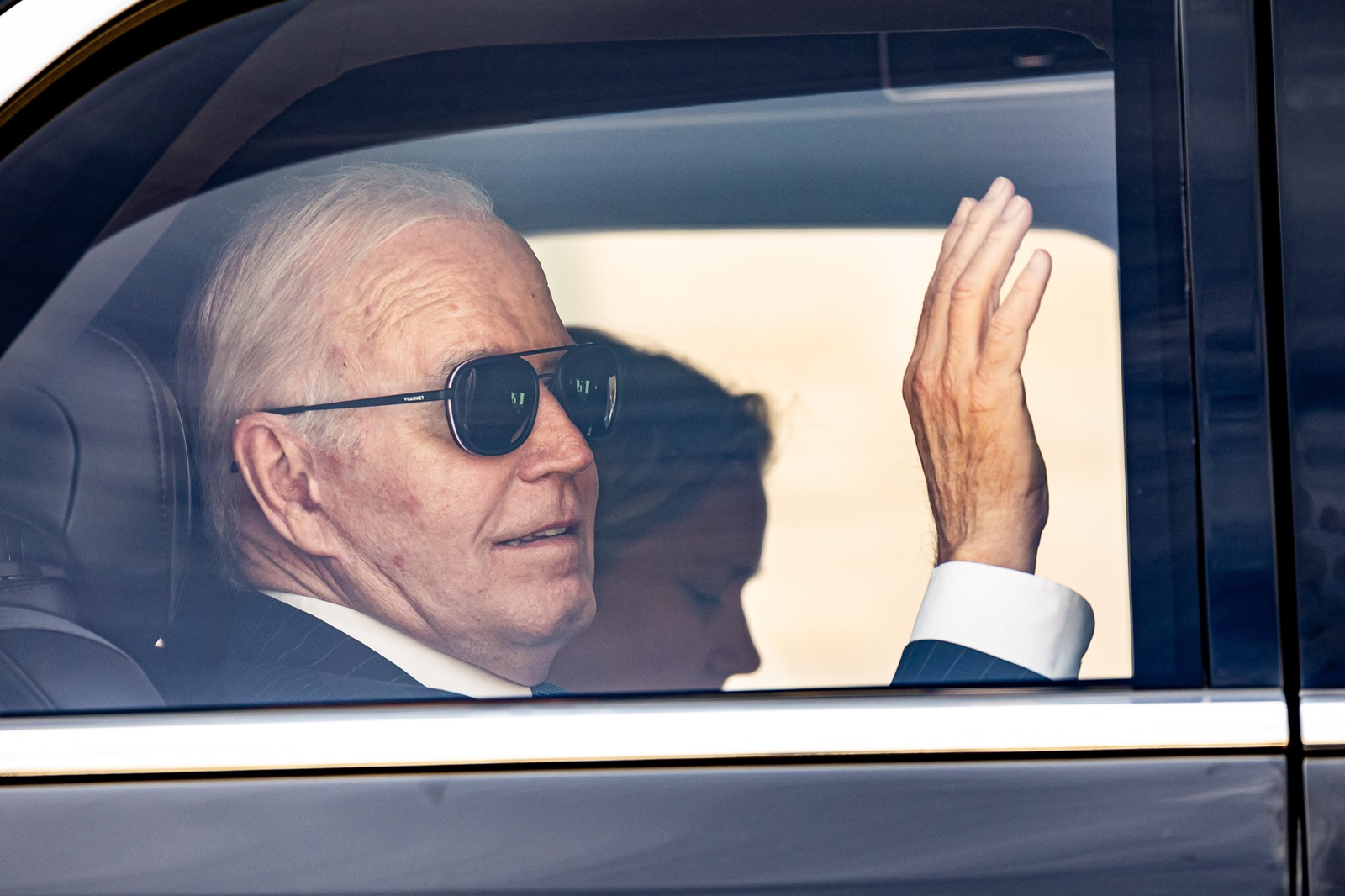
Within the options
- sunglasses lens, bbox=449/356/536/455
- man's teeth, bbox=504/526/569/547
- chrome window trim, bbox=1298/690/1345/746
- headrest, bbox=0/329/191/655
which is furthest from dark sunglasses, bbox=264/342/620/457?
chrome window trim, bbox=1298/690/1345/746

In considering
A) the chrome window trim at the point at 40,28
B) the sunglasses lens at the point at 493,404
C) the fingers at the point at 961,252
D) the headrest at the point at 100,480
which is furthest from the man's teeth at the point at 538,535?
the chrome window trim at the point at 40,28

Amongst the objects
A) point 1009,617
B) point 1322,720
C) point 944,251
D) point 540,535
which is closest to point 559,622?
point 540,535

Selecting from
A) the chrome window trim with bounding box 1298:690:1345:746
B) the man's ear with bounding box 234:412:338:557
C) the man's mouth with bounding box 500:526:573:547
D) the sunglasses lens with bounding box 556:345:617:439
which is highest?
the sunglasses lens with bounding box 556:345:617:439

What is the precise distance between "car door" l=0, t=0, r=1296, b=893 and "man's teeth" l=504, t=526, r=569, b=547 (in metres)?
0.23

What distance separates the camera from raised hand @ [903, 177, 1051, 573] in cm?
123

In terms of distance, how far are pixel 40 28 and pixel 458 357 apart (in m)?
0.55

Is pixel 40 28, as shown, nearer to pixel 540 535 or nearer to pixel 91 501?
pixel 91 501

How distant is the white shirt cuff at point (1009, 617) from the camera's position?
1.16 m

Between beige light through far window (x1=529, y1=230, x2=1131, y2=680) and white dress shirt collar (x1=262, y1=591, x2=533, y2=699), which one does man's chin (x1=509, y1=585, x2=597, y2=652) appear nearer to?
white dress shirt collar (x1=262, y1=591, x2=533, y2=699)

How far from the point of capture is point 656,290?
4.31ft

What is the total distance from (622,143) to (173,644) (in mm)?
765

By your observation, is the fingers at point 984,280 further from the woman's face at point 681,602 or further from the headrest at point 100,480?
the headrest at point 100,480

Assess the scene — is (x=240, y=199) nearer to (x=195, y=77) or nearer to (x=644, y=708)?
(x=195, y=77)

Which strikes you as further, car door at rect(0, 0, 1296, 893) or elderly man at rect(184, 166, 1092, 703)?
elderly man at rect(184, 166, 1092, 703)
